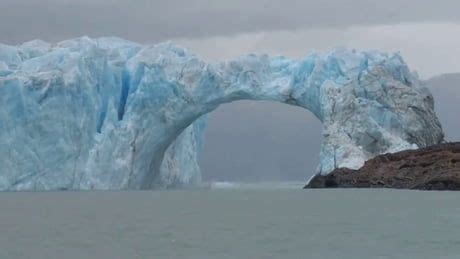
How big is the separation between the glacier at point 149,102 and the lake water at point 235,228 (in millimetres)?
3421

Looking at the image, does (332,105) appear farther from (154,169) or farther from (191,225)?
(191,225)

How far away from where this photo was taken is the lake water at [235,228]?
1728cm

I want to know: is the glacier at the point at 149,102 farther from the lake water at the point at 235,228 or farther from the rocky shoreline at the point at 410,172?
the lake water at the point at 235,228

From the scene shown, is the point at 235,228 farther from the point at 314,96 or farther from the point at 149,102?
the point at 314,96

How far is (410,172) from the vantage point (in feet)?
131

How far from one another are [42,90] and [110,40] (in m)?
9.06

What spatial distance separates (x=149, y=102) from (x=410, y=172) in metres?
10.2

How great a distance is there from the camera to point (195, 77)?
3991 cm

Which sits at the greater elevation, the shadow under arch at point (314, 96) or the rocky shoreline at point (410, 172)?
the shadow under arch at point (314, 96)

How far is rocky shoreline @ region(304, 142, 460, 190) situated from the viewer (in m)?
38.9

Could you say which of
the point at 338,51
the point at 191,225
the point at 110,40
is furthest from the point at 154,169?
the point at 191,225

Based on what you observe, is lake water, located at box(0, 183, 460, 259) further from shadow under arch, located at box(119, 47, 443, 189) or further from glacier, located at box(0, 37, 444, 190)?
shadow under arch, located at box(119, 47, 443, 189)

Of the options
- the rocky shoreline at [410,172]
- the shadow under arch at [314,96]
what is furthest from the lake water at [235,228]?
the shadow under arch at [314,96]

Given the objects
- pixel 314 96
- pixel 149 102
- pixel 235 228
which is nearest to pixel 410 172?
pixel 314 96
